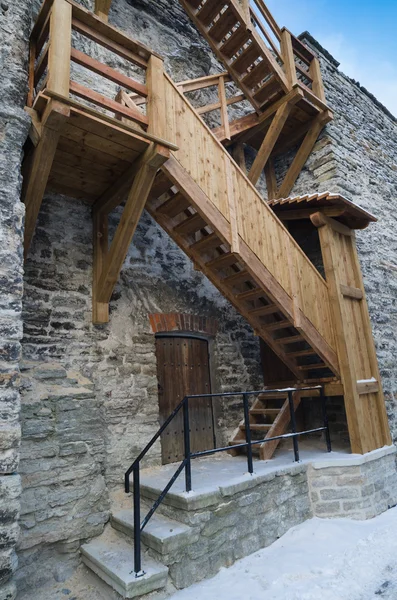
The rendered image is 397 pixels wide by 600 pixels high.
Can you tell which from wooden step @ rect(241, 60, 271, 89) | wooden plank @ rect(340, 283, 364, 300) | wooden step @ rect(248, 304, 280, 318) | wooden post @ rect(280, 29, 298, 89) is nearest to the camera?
wooden step @ rect(248, 304, 280, 318)

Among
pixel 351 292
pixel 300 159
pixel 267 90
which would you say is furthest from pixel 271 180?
pixel 351 292

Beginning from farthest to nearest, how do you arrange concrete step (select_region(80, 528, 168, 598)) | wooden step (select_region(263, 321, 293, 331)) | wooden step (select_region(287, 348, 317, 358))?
wooden step (select_region(287, 348, 317, 358)) → wooden step (select_region(263, 321, 293, 331)) → concrete step (select_region(80, 528, 168, 598))

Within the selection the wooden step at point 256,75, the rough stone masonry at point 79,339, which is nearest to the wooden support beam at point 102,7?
the rough stone masonry at point 79,339

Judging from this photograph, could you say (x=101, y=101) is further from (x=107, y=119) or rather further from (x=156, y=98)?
(x=156, y=98)

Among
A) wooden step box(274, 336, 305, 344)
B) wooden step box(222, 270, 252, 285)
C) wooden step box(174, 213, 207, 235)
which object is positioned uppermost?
wooden step box(174, 213, 207, 235)

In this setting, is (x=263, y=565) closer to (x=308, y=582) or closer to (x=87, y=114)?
(x=308, y=582)

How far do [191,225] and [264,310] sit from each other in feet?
4.74

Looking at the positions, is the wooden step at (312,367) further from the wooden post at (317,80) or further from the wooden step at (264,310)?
the wooden post at (317,80)

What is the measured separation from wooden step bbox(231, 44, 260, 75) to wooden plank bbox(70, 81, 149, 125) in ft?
11.8

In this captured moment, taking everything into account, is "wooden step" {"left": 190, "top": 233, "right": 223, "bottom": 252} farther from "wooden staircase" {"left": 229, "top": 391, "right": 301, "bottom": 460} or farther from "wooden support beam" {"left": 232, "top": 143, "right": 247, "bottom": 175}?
"wooden support beam" {"left": 232, "top": 143, "right": 247, "bottom": 175}

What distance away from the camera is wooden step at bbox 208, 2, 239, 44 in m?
6.12

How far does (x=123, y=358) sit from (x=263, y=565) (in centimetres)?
254

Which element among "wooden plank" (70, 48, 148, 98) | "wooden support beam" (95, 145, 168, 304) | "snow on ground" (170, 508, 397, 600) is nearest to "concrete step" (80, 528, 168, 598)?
"snow on ground" (170, 508, 397, 600)

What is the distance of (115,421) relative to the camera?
4379 millimetres
